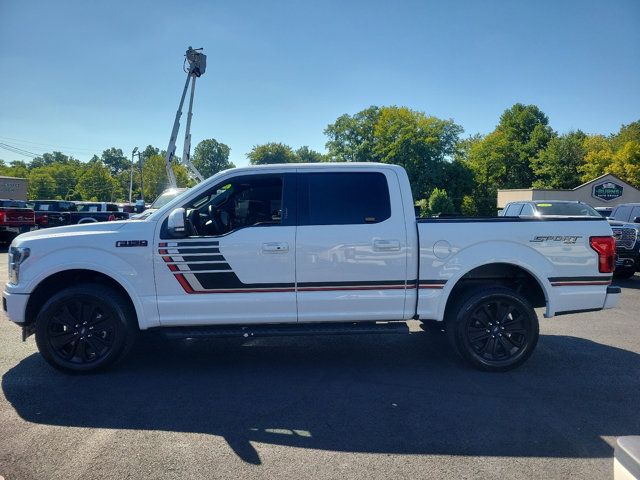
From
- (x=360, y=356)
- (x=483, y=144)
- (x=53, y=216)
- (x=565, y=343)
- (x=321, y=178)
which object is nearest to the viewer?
(x=321, y=178)

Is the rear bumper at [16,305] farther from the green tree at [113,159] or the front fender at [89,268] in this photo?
the green tree at [113,159]

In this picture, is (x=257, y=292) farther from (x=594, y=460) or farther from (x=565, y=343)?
(x=565, y=343)

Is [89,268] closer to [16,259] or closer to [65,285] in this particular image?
[65,285]

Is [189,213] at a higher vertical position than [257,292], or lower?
higher

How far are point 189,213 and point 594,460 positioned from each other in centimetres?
413

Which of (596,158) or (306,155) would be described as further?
(306,155)

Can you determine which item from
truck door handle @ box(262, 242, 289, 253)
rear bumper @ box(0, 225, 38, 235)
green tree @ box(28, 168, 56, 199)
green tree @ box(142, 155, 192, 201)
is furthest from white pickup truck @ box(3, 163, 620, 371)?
green tree @ box(28, 168, 56, 199)

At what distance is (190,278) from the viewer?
4.61m

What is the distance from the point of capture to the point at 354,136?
59.8m

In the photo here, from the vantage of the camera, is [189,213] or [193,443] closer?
[193,443]

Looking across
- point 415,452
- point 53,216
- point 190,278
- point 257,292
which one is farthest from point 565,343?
Answer: point 53,216

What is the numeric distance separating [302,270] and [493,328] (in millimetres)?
2098

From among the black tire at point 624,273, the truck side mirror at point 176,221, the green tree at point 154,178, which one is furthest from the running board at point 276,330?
the green tree at point 154,178

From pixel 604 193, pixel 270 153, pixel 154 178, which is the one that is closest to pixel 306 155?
pixel 270 153
